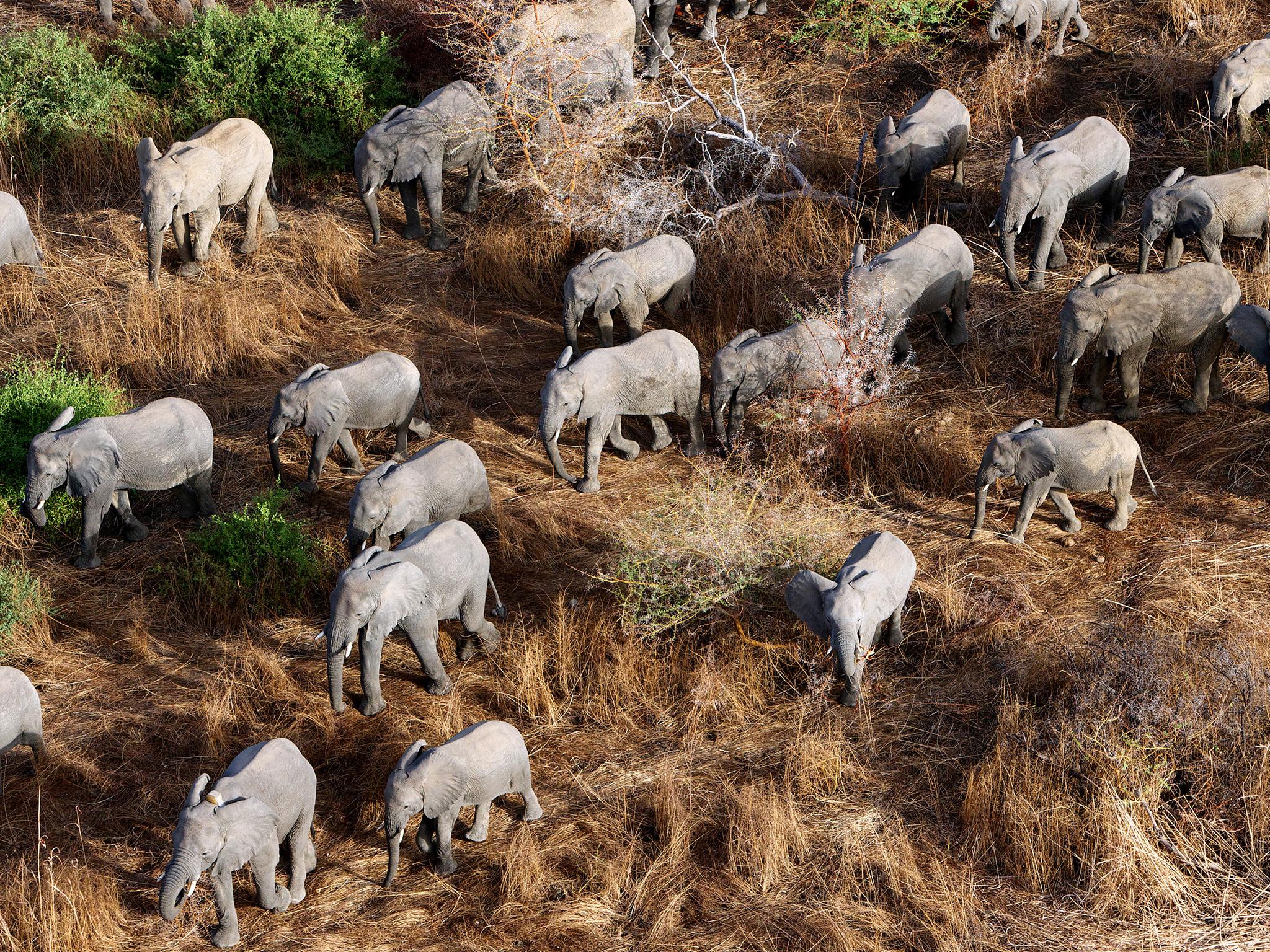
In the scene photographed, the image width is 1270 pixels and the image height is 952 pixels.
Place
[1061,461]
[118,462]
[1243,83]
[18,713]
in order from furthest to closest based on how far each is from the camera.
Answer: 1. [1243,83]
2. [118,462]
3. [1061,461]
4. [18,713]

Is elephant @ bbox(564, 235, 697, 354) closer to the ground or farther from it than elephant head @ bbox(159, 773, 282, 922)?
farther from it

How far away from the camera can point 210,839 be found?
6.45 m

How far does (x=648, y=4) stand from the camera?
49.8 ft

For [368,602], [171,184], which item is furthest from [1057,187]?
[171,184]

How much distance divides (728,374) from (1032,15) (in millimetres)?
6320

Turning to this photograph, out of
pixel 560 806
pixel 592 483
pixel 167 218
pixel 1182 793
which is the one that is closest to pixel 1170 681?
pixel 1182 793

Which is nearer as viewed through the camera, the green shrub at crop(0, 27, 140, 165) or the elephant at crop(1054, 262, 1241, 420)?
the elephant at crop(1054, 262, 1241, 420)

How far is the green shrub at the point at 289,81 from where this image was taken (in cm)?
1444

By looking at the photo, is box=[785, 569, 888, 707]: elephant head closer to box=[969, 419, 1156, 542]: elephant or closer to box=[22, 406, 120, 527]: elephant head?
box=[969, 419, 1156, 542]: elephant

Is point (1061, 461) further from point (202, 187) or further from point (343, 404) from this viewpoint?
point (202, 187)

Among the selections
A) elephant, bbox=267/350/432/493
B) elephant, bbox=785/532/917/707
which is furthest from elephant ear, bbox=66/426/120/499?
elephant, bbox=785/532/917/707

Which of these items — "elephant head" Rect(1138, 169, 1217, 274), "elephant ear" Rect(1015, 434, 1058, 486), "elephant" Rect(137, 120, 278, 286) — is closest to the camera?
"elephant ear" Rect(1015, 434, 1058, 486)

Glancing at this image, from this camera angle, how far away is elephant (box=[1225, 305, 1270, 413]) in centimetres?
945

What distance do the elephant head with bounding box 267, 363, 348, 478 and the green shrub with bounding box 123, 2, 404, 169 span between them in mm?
5269
